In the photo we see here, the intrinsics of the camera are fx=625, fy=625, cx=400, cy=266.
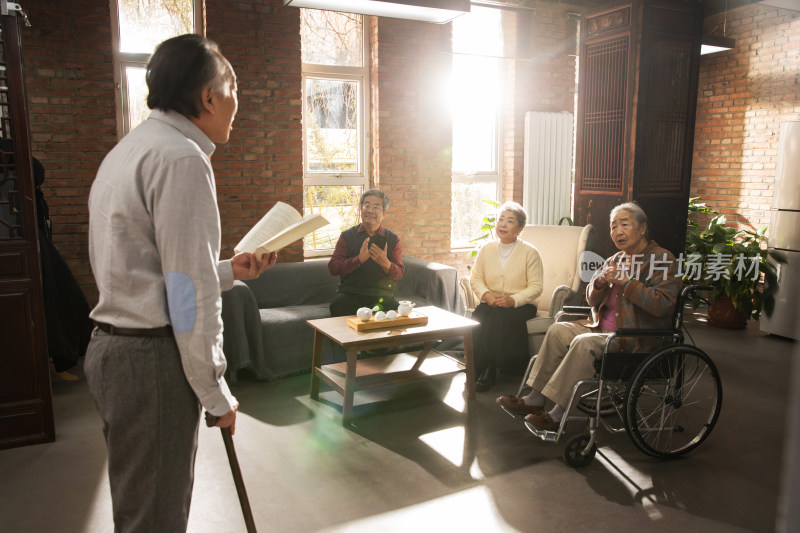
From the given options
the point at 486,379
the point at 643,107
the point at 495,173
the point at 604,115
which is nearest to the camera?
the point at 486,379

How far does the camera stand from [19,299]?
3.20 m

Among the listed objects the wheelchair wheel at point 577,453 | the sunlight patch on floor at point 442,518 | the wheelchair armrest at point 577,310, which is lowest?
the sunlight patch on floor at point 442,518

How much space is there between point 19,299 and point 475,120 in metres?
4.47

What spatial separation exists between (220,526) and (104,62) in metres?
3.67

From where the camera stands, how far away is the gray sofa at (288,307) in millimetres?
4160

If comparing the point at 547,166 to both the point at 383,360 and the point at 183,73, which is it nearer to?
the point at 383,360

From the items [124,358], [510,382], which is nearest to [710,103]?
[510,382]

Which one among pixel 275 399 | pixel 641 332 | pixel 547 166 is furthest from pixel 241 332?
pixel 547 166

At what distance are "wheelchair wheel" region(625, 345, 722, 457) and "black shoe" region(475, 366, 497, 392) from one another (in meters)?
0.96

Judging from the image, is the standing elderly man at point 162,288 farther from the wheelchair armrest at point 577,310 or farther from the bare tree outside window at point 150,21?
the bare tree outside window at point 150,21

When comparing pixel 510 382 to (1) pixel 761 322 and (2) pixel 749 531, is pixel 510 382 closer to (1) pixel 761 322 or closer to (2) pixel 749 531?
(2) pixel 749 531

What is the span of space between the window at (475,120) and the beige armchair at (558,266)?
4.63 ft

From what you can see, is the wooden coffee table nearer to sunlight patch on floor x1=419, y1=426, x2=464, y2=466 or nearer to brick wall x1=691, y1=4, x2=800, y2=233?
sunlight patch on floor x1=419, y1=426, x2=464, y2=466

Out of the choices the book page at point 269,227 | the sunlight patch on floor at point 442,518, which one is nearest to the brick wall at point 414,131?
the sunlight patch on floor at point 442,518
